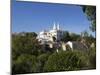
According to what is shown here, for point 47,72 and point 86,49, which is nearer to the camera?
point 47,72

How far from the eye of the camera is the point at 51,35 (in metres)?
3.04

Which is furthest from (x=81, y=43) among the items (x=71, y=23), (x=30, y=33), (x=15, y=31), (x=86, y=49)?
(x=15, y=31)

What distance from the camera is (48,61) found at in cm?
302

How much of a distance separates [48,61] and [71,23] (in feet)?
2.03

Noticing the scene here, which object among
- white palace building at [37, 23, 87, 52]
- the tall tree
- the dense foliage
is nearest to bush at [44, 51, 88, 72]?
the dense foliage

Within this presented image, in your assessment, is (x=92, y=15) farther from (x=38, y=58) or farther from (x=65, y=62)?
(x=38, y=58)

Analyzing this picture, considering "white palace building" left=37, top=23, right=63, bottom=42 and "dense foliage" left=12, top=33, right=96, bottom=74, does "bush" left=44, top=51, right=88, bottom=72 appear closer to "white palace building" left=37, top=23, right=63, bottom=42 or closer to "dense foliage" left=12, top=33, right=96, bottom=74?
"dense foliage" left=12, top=33, right=96, bottom=74

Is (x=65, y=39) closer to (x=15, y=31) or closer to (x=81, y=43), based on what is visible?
(x=81, y=43)

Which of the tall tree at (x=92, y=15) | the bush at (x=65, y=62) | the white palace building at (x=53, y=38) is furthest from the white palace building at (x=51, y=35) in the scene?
the tall tree at (x=92, y=15)

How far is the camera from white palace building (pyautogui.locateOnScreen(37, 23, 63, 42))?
299 cm

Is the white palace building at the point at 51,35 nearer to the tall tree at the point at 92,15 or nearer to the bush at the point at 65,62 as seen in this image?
the bush at the point at 65,62

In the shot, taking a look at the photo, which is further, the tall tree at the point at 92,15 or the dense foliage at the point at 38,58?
the tall tree at the point at 92,15

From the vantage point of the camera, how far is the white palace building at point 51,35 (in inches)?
118

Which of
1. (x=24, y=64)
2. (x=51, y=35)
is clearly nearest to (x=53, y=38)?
(x=51, y=35)
